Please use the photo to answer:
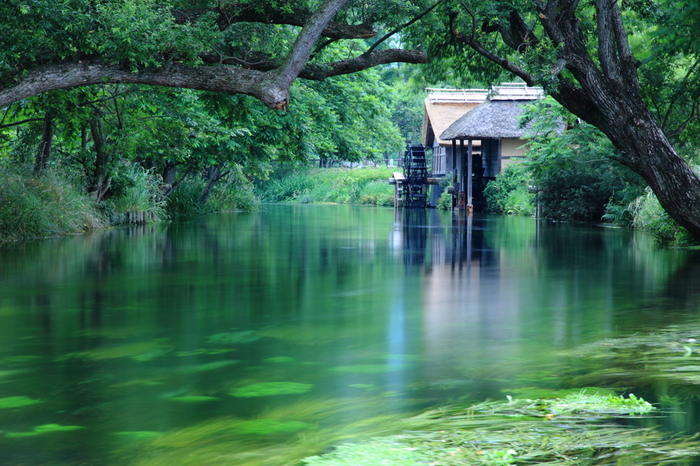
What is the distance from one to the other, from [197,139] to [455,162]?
741 inches

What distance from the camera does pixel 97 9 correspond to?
10.8 meters

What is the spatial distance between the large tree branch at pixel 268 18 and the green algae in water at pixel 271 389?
29.6 ft

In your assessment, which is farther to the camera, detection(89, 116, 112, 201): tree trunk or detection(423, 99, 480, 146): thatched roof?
detection(423, 99, 480, 146): thatched roof

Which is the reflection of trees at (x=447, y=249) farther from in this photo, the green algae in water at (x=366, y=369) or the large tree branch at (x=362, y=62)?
the green algae in water at (x=366, y=369)

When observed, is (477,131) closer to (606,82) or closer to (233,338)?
(606,82)

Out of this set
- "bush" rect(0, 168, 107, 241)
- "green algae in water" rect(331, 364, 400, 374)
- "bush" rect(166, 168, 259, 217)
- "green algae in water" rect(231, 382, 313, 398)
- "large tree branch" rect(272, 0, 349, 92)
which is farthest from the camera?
"bush" rect(166, 168, 259, 217)

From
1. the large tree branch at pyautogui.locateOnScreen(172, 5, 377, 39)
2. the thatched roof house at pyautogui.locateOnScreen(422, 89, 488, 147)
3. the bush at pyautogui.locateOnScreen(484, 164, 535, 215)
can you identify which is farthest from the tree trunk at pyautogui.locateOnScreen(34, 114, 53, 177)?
the thatched roof house at pyautogui.locateOnScreen(422, 89, 488, 147)

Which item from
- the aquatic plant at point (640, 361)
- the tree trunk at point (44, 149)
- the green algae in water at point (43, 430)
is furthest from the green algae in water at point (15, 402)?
the tree trunk at point (44, 149)

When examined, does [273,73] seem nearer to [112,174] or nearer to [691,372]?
[691,372]

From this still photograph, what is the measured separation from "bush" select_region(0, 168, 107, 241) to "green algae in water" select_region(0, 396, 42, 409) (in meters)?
12.2

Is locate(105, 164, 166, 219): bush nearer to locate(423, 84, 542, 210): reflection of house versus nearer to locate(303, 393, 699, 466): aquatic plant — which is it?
locate(423, 84, 542, 210): reflection of house

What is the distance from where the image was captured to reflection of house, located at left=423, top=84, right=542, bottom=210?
118 ft

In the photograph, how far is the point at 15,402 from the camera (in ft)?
14.6

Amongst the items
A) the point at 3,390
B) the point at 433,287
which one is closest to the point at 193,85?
the point at 433,287
